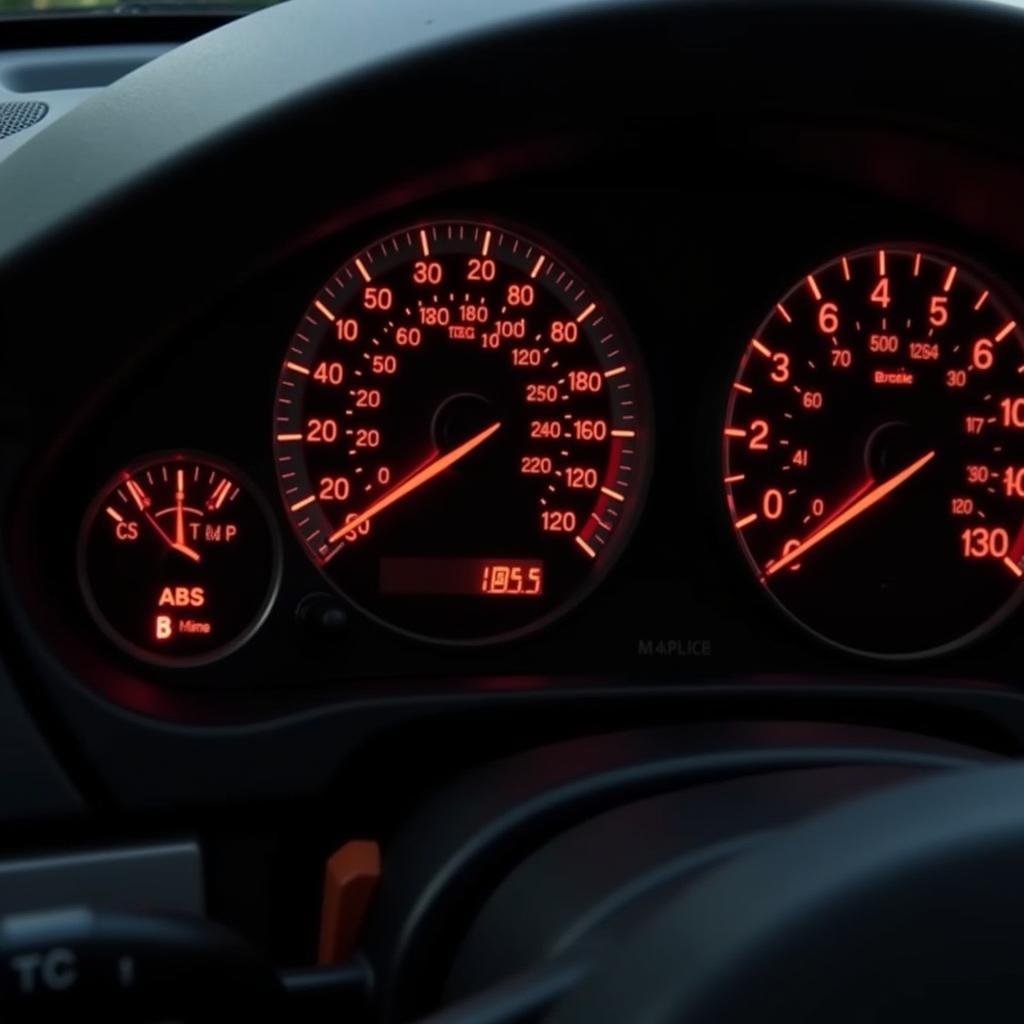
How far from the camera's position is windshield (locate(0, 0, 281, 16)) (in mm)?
2941

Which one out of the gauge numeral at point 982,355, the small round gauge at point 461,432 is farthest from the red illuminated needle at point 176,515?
the gauge numeral at point 982,355

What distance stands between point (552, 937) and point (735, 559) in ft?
3.11

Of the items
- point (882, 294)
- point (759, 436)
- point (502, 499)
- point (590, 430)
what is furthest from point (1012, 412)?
point (502, 499)

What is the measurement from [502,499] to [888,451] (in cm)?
47

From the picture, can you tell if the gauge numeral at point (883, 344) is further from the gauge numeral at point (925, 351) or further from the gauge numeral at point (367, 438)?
the gauge numeral at point (367, 438)

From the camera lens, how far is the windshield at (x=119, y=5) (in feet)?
9.65

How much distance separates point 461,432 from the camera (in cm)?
263

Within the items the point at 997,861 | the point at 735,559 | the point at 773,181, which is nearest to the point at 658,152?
the point at 773,181

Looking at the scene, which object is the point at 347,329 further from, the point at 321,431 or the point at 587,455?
the point at 587,455

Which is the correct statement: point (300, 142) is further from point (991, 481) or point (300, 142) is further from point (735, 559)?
point (991, 481)

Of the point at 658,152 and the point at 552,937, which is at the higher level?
the point at 658,152

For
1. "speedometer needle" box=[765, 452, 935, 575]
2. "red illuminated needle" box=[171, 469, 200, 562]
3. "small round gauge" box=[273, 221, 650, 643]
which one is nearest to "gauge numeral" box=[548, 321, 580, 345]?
"small round gauge" box=[273, 221, 650, 643]

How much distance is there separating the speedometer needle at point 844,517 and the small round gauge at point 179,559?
0.61 m

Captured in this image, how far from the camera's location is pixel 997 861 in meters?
1.44
